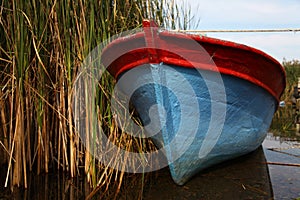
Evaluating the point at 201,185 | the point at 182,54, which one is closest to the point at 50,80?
the point at 182,54

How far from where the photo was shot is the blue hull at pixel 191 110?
2891 mm

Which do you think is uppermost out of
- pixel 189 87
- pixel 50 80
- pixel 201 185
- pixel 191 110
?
pixel 50 80

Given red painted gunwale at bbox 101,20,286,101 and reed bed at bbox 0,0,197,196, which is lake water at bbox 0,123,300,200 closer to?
reed bed at bbox 0,0,197,196

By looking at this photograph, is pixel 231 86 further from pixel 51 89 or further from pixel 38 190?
pixel 38 190

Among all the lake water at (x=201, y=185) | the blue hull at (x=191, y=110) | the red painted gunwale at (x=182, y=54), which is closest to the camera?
the red painted gunwale at (x=182, y=54)

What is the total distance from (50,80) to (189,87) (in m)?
1.43

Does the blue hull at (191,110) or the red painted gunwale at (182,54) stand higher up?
the red painted gunwale at (182,54)

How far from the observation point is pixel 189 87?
2.90 meters

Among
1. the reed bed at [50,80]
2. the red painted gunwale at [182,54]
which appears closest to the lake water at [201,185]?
the reed bed at [50,80]

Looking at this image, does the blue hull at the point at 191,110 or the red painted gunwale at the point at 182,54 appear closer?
the red painted gunwale at the point at 182,54

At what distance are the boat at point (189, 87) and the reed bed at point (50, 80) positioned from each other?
322mm

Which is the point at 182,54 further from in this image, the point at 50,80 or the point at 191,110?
the point at 50,80

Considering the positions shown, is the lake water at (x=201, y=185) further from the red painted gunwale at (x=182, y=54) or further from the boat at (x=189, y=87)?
the red painted gunwale at (x=182, y=54)

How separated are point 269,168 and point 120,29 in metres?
2.47
